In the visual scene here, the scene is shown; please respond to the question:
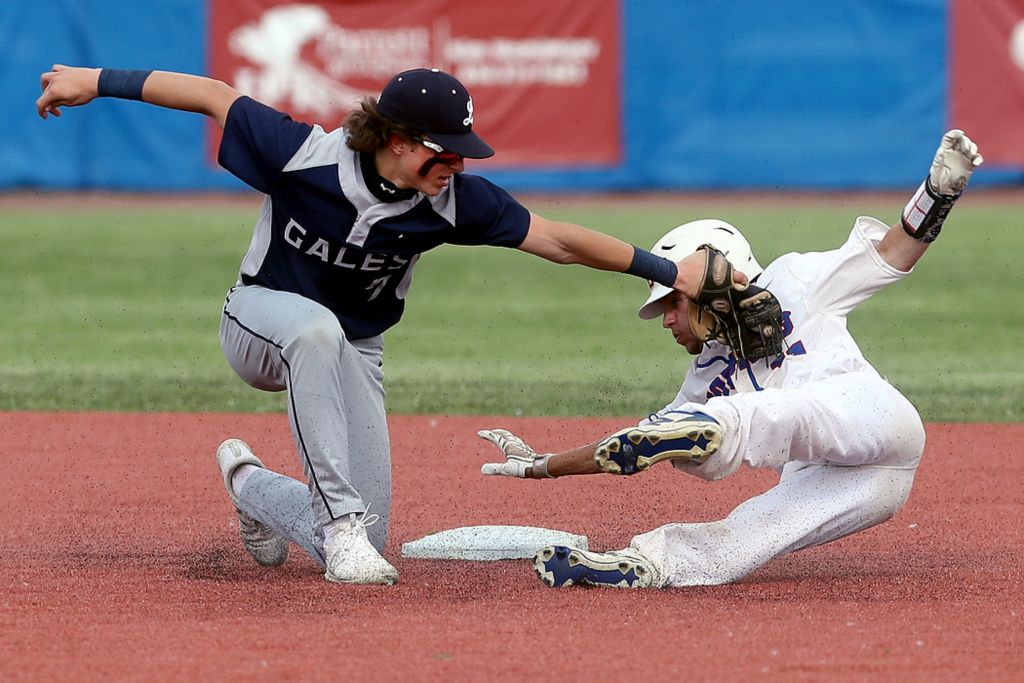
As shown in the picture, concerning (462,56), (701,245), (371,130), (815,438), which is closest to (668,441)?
(815,438)

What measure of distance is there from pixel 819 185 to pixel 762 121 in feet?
3.40

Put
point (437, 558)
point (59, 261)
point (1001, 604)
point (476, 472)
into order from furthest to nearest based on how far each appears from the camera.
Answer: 1. point (59, 261)
2. point (476, 472)
3. point (437, 558)
4. point (1001, 604)

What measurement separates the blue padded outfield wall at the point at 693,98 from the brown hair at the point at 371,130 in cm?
1335

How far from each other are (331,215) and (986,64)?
14.2 m

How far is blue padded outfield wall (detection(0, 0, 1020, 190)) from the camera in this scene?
17953 mm

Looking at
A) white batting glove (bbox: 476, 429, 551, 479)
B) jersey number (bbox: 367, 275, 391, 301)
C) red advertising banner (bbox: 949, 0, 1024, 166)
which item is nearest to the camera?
white batting glove (bbox: 476, 429, 551, 479)

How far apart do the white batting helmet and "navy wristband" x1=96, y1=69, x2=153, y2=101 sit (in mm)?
1667

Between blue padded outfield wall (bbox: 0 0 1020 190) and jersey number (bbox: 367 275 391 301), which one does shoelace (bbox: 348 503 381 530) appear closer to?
jersey number (bbox: 367 275 391 301)

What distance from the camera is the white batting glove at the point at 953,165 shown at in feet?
16.5

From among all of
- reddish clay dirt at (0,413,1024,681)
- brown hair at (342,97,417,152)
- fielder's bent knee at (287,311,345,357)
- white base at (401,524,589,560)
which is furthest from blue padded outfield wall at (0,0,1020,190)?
fielder's bent knee at (287,311,345,357)

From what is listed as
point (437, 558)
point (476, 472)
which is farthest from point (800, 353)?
point (476, 472)

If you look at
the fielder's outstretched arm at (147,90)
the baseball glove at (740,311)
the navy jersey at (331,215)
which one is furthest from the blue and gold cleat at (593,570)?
the fielder's outstretched arm at (147,90)

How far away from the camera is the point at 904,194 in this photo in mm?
18531

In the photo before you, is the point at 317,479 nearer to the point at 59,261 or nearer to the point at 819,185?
the point at 59,261
